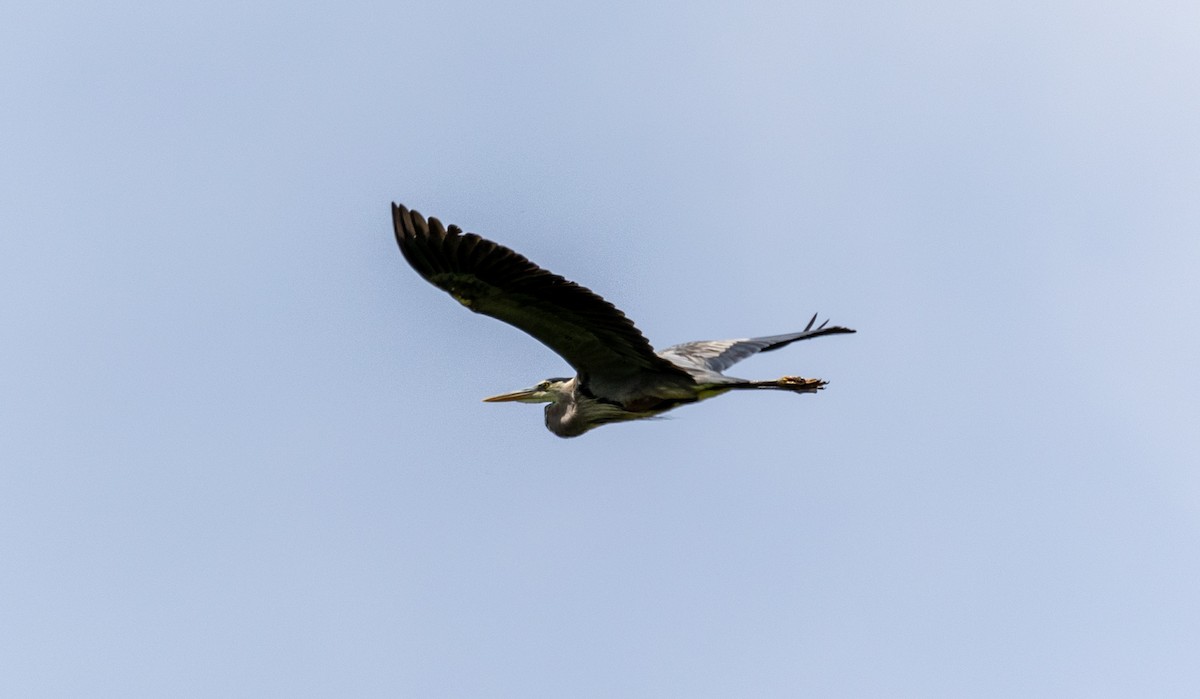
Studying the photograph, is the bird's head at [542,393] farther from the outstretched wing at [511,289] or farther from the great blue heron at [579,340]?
the outstretched wing at [511,289]

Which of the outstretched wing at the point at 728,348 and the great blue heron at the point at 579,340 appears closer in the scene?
the great blue heron at the point at 579,340

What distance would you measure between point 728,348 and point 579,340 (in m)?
1.89

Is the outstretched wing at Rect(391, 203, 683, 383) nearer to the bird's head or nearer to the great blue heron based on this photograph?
the great blue heron

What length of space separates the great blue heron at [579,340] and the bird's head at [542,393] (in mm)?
13

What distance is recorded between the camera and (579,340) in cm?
1004

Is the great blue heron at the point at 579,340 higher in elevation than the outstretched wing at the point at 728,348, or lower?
lower

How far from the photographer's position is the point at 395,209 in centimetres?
916

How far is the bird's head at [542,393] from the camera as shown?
11586mm

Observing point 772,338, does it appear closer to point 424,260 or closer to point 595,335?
point 595,335

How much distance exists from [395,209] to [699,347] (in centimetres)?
329

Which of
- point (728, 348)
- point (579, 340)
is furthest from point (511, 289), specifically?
point (728, 348)

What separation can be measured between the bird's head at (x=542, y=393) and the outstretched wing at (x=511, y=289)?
1.50 m

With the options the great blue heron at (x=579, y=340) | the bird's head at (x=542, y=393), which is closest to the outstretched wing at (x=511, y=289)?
the great blue heron at (x=579, y=340)

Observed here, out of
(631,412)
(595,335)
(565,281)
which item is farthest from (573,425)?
(565,281)
